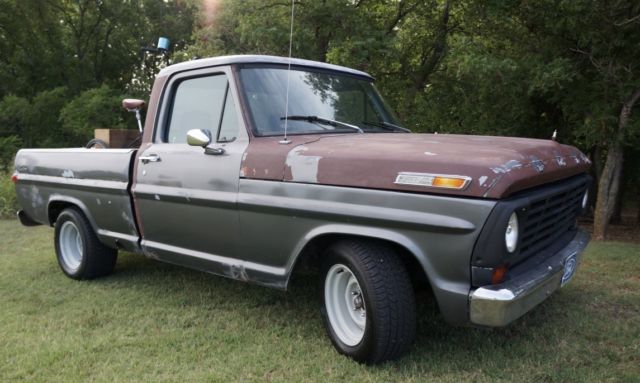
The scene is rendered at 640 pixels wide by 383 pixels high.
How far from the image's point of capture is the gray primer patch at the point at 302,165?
3.10 metres

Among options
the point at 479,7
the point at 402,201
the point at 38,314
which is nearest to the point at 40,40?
the point at 479,7

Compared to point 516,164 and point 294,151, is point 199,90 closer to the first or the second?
point 294,151

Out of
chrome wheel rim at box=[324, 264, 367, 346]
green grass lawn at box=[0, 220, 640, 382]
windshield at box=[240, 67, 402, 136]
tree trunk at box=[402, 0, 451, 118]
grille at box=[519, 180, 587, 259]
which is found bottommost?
green grass lawn at box=[0, 220, 640, 382]

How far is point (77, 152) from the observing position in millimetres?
4840

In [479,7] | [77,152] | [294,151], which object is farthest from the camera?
[479,7]

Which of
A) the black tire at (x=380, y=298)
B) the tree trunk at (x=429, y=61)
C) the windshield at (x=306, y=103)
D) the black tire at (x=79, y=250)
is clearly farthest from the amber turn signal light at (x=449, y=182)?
the tree trunk at (x=429, y=61)

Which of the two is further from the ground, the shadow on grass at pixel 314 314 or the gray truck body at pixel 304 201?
the gray truck body at pixel 304 201

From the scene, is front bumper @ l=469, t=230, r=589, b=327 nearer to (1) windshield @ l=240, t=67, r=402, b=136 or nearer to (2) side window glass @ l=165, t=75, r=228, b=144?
(1) windshield @ l=240, t=67, r=402, b=136

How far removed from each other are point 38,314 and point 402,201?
315 centimetres

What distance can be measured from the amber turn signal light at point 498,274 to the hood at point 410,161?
377 millimetres

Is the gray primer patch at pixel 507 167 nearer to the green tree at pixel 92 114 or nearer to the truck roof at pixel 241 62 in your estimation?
the truck roof at pixel 241 62

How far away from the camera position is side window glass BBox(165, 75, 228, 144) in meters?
3.89

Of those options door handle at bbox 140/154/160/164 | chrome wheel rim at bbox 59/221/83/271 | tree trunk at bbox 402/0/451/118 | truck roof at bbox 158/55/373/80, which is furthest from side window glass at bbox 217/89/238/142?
tree trunk at bbox 402/0/451/118

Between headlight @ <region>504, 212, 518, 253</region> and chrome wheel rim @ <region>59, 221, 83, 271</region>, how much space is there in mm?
4243
